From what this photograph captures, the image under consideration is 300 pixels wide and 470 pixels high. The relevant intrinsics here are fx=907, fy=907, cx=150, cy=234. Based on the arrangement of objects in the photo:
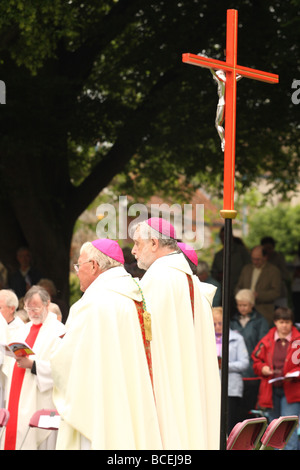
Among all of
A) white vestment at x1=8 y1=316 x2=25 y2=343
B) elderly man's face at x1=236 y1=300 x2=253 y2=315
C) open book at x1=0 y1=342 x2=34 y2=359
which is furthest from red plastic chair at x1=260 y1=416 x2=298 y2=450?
elderly man's face at x1=236 y1=300 x2=253 y2=315

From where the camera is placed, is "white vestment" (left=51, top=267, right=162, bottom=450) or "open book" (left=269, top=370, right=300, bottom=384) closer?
"white vestment" (left=51, top=267, right=162, bottom=450)

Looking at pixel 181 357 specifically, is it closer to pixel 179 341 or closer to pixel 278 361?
pixel 179 341

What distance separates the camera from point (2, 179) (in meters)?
12.9

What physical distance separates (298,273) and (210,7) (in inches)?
170

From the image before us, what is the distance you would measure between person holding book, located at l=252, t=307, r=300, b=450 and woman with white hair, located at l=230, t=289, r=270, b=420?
1.62 feet

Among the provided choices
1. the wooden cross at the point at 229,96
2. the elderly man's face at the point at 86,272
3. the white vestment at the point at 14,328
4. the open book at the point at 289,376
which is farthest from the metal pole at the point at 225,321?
the open book at the point at 289,376

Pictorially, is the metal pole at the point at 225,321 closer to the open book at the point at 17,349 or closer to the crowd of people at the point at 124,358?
the crowd of people at the point at 124,358

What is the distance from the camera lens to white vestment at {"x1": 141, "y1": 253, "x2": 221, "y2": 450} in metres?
5.85

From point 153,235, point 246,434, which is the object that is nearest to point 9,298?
point 153,235

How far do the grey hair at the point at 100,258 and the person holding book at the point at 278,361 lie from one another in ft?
15.0

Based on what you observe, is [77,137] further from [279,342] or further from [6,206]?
[279,342]

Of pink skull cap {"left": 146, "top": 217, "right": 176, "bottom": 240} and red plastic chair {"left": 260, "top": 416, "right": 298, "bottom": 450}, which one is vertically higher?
pink skull cap {"left": 146, "top": 217, "right": 176, "bottom": 240}

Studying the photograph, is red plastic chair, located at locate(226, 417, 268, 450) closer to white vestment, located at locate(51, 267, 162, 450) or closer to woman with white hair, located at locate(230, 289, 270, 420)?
white vestment, located at locate(51, 267, 162, 450)
